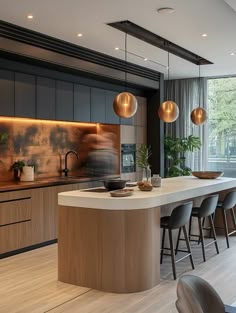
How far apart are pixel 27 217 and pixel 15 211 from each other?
0.25 meters

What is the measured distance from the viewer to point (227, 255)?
19.2 ft

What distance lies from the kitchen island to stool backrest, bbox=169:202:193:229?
0.78 ft

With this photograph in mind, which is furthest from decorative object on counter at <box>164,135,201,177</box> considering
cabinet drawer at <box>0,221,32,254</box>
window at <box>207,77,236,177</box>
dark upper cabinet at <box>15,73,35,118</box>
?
cabinet drawer at <box>0,221,32,254</box>

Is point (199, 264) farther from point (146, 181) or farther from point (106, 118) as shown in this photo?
point (106, 118)

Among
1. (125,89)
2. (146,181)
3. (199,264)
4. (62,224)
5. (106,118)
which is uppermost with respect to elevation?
(125,89)

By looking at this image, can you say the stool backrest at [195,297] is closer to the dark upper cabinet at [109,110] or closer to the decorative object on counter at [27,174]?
the decorative object on counter at [27,174]

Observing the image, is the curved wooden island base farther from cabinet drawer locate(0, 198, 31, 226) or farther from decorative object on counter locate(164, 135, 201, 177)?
decorative object on counter locate(164, 135, 201, 177)

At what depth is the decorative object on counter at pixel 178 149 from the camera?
971 cm

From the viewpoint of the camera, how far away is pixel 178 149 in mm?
9688

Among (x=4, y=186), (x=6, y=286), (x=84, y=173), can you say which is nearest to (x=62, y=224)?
(x=6, y=286)

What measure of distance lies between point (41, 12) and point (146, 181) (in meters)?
2.36

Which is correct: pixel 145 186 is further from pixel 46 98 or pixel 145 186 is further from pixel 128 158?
pixel 128 158

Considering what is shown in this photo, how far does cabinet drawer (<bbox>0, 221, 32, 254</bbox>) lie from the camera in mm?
5625

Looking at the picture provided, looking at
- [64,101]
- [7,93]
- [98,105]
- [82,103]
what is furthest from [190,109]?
[7,93]
